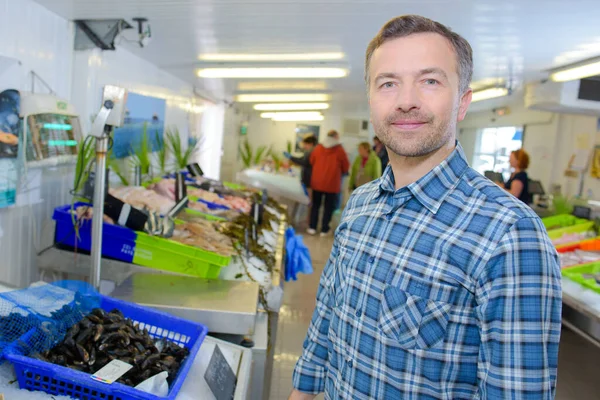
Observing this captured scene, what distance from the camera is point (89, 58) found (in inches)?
141

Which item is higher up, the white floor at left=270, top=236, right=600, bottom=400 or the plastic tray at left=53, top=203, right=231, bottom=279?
the plastic tray at left=53, top=203, right=231, bottom=279

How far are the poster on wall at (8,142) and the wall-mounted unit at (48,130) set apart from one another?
0.06 metres

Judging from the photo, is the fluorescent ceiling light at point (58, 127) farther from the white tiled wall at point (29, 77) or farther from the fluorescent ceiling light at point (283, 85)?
the fluorescent ceiling light at point (283, 85)

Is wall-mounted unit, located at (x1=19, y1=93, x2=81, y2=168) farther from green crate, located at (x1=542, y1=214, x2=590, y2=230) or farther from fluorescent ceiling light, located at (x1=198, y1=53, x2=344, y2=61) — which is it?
green crate, located at (x1=542, y1=214, x2=590, y2=230)

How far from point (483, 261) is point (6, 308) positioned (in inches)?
58.4

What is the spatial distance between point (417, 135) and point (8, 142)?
2.37m

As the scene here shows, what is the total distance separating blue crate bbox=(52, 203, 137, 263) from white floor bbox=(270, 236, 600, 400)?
136 cm

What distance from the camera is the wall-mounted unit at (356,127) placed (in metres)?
14.1

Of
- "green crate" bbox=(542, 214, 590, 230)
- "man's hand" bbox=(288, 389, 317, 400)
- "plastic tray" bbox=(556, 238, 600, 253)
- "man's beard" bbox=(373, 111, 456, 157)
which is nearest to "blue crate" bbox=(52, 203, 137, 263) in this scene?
"man's hand" bbox=(288, 389, 317, 400)

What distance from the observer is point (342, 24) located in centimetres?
351

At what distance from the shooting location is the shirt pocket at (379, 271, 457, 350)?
1090 millimetres

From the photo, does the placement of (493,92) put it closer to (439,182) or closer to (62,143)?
(62,143)

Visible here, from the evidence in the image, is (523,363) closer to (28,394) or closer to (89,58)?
(28,394)

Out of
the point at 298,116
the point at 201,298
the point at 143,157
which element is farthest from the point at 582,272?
the point at 298,116
